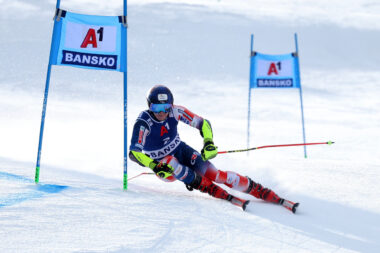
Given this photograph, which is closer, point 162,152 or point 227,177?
point 227,177

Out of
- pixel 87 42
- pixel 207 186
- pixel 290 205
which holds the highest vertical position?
pixel 87 42

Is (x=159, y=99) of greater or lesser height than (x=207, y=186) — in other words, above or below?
above

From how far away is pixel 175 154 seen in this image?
4578mm

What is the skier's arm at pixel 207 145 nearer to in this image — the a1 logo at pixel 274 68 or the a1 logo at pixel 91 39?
the a1 logo at pixel 91 39

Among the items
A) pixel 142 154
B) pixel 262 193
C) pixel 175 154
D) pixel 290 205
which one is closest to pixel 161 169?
pixel 142 154

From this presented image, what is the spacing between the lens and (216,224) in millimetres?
3281

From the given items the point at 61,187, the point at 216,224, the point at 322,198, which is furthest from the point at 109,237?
the point at 322,198

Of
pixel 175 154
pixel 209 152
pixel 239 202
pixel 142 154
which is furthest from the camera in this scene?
pixel 175 154

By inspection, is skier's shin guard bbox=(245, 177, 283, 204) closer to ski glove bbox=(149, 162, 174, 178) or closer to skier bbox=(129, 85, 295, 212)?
skier bbox=(129, 85, 295, 212)

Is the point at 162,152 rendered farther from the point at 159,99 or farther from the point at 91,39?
the point at 91,39

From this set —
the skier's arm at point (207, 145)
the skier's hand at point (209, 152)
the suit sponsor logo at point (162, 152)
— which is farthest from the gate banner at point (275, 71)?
the skier's hand at point (209, 152)

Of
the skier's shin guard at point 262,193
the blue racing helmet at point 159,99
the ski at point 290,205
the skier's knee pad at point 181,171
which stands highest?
the blue racing helmet at point 159,99

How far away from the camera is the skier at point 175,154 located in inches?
163

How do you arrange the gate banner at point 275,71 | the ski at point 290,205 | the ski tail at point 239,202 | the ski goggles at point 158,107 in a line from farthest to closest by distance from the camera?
the gate banner at point 275,71 → the ski goggles at point 158,107 → the ski at point 290,205 → the ski tail at point 239,202
